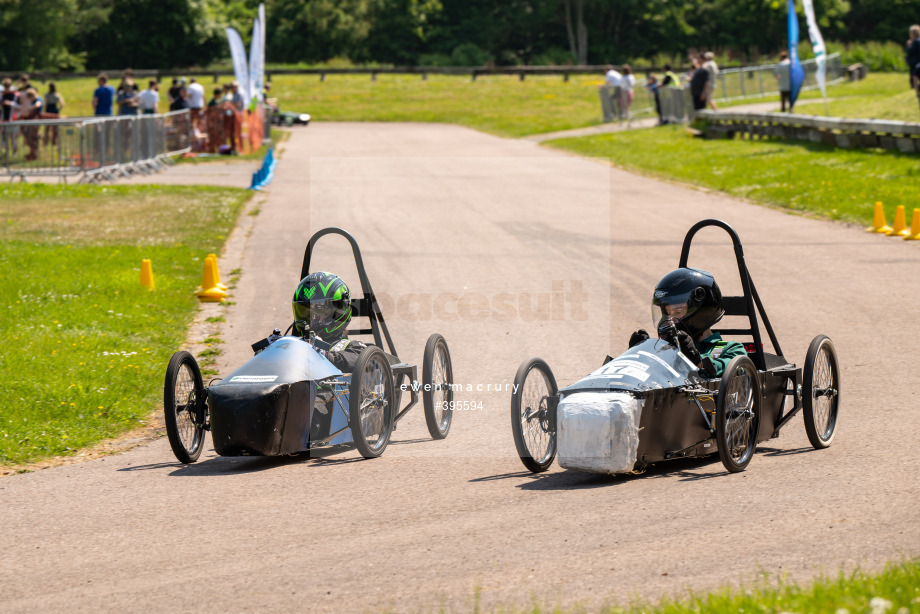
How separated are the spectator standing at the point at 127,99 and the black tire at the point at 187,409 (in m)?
25.6

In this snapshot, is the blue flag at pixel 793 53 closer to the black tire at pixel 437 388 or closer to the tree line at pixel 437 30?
the black tire at pixel 437 388

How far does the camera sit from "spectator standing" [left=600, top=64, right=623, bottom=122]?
41.0m

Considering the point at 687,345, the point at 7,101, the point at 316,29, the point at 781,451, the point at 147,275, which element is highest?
the point at 316,29

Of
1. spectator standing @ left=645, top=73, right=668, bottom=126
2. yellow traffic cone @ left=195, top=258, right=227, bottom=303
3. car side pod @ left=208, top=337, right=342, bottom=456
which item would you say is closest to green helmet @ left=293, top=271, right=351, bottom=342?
car side pod @ left=208, top=337, right=342, bottom=456

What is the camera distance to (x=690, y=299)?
717 cm

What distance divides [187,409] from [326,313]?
46.1 inches

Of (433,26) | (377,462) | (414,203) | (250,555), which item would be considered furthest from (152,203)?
(433,26)

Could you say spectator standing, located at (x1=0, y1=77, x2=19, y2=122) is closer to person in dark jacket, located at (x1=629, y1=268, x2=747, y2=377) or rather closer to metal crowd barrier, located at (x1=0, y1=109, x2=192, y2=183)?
metal crowd barrier, located at (x1=0, y1=109, x2=192, y2=183)

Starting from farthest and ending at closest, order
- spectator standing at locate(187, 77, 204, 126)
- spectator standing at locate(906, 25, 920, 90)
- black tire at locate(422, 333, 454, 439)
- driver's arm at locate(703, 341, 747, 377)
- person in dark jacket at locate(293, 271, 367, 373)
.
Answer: spectator standing at locate(187, 77, 204, 126) < spectator standing at locate(906, 25, 920, 90) < black tire at locate(422, 333, 454, 439) < person in dark jacket at locate(293, 271, 367, 373) < driver's arm at locate(703, 341, 747, 377)

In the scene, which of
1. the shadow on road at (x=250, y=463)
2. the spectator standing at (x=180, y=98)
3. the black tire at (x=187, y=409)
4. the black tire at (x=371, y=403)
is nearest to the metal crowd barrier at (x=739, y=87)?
the spectator standing at (x=180, y=98)

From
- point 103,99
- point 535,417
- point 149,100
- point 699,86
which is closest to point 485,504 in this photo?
point 535,417

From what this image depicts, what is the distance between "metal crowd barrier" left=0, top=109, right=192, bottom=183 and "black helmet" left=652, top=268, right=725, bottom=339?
20.8 meters

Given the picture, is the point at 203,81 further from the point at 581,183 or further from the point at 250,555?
the point at 250,555

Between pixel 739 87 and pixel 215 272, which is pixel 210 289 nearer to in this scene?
pixel 215 272
